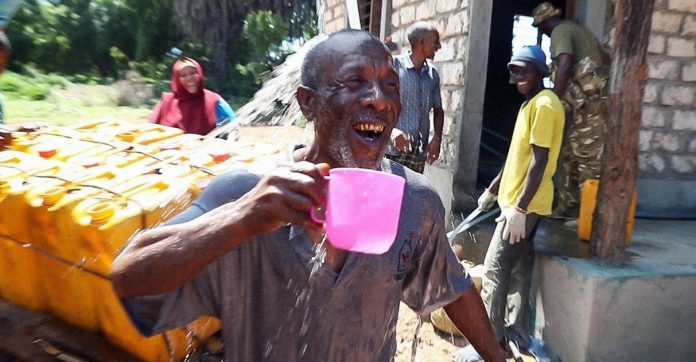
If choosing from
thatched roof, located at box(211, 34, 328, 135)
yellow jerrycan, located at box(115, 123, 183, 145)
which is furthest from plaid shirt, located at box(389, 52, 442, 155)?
yellow jerrycan, located at box(115, 123, 183, 145)

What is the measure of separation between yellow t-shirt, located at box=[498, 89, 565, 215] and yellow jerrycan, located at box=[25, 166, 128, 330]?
239cm

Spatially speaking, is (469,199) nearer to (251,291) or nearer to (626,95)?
(626,95)

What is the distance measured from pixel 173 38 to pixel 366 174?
25.1 meters

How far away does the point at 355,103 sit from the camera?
1.37 m

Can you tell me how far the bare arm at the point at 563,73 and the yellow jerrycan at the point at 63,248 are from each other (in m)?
3.23

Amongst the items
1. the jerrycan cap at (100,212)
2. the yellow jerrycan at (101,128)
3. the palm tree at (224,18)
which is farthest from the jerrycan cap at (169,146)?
the palm tree at (224,18)

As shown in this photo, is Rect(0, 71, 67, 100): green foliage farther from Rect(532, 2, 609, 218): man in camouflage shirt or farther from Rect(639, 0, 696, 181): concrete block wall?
Rect(639, 0, 696, 181): concrete block wall

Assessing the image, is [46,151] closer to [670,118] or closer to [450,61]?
[450,61]

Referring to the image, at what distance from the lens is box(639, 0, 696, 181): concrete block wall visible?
16.8 ft

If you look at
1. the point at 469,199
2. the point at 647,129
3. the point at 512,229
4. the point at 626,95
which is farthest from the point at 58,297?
the point at 647,129

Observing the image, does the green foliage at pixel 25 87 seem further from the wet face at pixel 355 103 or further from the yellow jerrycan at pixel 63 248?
the wet face at pixel 355 103

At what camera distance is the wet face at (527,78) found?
3.81 meters

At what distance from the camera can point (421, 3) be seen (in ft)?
20.5

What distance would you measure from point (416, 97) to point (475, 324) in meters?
3.42
